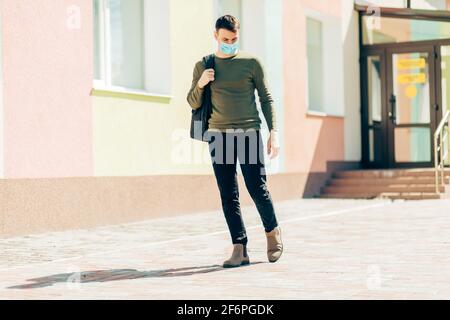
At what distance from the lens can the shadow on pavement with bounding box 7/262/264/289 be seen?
20.5 ft

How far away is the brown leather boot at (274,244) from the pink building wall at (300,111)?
29.0 feet

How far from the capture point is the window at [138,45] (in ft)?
39.4

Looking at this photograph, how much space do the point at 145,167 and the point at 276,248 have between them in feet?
17.2

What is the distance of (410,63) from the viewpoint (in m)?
18.5

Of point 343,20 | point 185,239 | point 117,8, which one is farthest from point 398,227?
point 343,20

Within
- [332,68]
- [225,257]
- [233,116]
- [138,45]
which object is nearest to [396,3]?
[332,68]

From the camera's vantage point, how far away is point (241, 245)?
6.88 m

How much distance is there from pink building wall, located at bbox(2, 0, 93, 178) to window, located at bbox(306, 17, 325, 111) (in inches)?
279

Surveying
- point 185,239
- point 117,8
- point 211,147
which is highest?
point 117,8

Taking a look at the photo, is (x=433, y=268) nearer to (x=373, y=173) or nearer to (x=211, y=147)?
(x=211, y=147)

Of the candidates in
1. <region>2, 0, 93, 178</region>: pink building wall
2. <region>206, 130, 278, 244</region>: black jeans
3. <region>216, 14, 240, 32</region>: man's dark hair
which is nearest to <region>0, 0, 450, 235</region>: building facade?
<region>2, 0, 93, 178</region>: pink building wall

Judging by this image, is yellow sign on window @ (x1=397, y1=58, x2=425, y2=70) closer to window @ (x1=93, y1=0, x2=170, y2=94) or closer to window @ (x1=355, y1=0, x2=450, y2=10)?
window @ (x1=355, y1=0, x2=450, y2=10)

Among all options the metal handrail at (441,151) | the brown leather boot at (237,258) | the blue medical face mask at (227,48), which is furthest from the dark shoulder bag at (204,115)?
the metal handrail at (441,151)

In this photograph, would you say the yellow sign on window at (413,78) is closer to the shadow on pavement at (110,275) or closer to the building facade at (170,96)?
the building facade at (170,96)
